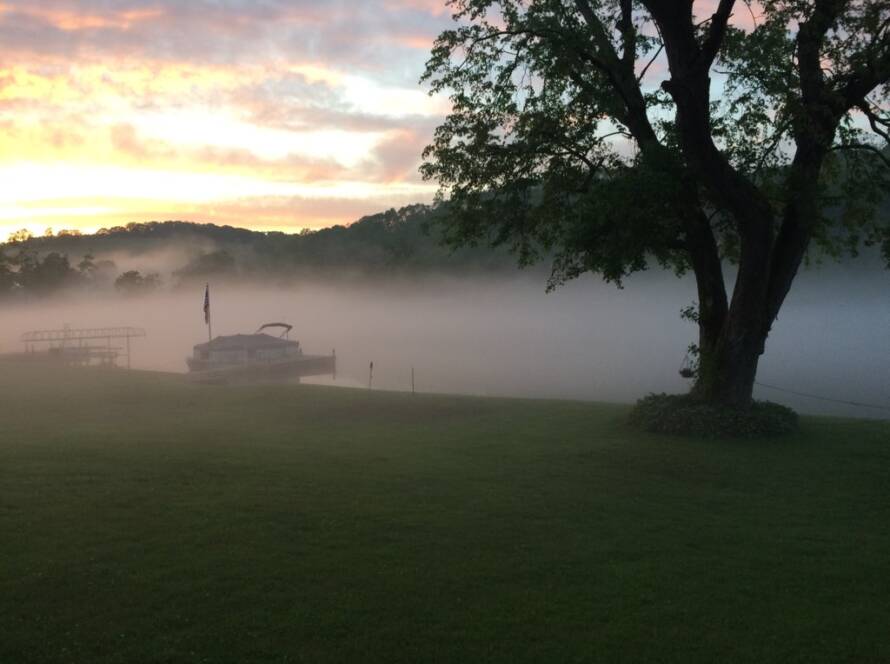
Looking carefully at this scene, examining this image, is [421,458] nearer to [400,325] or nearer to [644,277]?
[400,325]

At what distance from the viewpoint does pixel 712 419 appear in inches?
801

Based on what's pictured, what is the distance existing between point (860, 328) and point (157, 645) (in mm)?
115824

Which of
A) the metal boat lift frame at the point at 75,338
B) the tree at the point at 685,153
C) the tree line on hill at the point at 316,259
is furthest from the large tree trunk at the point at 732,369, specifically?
the tree line on hill at the point at 316,259

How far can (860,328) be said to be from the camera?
4240 inches

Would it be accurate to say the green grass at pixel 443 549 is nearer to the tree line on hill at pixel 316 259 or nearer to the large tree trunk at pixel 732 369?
the large tree trunk at pixel 732 369

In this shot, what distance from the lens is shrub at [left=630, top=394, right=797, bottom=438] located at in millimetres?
20188

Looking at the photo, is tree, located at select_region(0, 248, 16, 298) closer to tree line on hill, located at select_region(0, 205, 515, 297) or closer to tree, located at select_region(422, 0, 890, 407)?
tree line on hill, located at select_region(0, 205, 515, 297)

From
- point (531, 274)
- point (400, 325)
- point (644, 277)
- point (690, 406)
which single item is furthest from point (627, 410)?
point (644, 277)

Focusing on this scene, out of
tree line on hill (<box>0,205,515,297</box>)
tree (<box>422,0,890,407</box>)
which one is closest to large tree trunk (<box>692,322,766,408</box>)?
tree (<box>422,0,890,407</box>)

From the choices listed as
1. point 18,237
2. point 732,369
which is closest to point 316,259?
point 18,237

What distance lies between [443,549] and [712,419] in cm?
1179

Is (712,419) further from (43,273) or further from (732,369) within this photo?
(43,273)

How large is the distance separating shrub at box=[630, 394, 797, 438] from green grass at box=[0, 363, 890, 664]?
0.57 m

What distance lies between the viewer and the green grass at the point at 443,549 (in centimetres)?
797
